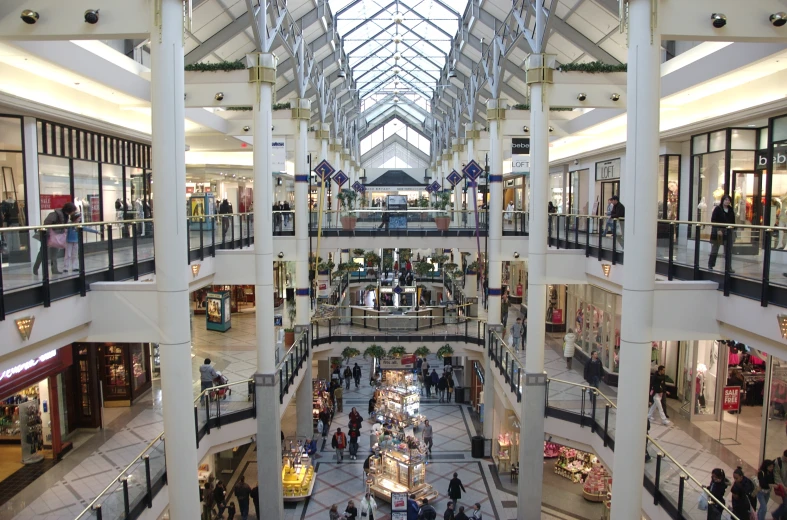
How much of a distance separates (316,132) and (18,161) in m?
18.7

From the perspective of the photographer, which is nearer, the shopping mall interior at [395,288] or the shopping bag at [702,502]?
the shopping bag at [702,502]

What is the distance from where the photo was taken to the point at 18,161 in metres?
13.4

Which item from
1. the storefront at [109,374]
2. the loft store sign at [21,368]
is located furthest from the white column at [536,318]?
the loft store sign at [21,368]

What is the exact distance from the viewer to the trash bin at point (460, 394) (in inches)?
1131

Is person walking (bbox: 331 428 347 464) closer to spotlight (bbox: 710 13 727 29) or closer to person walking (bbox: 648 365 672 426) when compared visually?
person walking (bbox: 648 365 672 426)

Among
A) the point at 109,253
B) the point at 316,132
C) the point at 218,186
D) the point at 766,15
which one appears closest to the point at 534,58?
the point at 766,15

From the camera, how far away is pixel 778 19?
28.9ft

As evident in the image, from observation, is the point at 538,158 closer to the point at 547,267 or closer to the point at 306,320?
the point at 547,267

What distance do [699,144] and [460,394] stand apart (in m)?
16.5

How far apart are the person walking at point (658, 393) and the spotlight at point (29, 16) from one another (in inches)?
563

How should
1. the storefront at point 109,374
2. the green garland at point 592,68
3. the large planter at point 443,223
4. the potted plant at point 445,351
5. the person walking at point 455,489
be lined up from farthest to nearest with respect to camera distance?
the large planter at point 443,223, the potted plant at point 445,351, the person walking at point 455,489, the green garland at point 592,68, the storefront at point 109,374

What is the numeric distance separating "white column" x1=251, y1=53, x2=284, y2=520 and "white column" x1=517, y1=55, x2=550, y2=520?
6.69 m

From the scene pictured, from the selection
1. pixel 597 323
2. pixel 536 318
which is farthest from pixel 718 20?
pixel 597 323

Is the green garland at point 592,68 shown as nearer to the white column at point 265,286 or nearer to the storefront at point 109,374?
the white column at point 265,286
